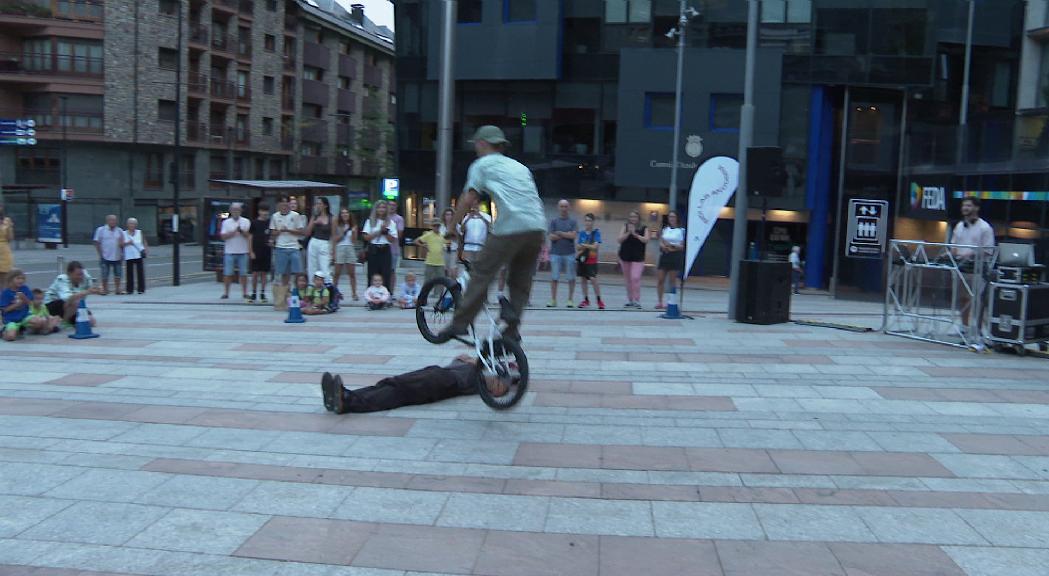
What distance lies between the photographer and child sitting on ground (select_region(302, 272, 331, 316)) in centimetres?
1434

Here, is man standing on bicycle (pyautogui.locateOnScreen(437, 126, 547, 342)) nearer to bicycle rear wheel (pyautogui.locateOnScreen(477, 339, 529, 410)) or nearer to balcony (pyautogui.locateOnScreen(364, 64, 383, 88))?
bicycle rear wheel (pyautogui.locateOnScreen(477, 339, 529, 410))

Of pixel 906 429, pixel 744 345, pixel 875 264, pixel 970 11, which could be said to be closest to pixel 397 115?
pixel 875 264

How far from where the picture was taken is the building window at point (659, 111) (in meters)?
31.4

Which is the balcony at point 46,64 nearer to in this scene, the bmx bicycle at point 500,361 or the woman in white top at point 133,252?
the woman in white top at point 133,252

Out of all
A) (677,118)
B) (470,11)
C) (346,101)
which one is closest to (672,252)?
(677,118)

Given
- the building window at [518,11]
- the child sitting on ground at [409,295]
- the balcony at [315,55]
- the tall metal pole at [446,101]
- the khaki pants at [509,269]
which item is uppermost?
the balcony at [315,55]

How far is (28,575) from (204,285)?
1933 cm

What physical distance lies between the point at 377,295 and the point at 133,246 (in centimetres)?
760

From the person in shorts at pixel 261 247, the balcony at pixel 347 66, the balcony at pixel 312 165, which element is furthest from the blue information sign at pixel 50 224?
the person in shorts at pixel 261 247

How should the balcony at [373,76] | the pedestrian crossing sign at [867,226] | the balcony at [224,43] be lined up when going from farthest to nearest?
the balcony at [373,76] → the balcony at [224,43] → the pedestrian crossing sign at [867,226]

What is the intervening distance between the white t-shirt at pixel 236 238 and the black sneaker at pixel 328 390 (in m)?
10.2

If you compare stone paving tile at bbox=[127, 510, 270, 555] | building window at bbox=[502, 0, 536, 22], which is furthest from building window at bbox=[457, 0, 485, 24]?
stone paving tile at bbox=[127, 510, 270, 555]

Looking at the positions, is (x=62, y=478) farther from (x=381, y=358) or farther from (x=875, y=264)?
(x=875, y=264)

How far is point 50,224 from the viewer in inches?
1618
